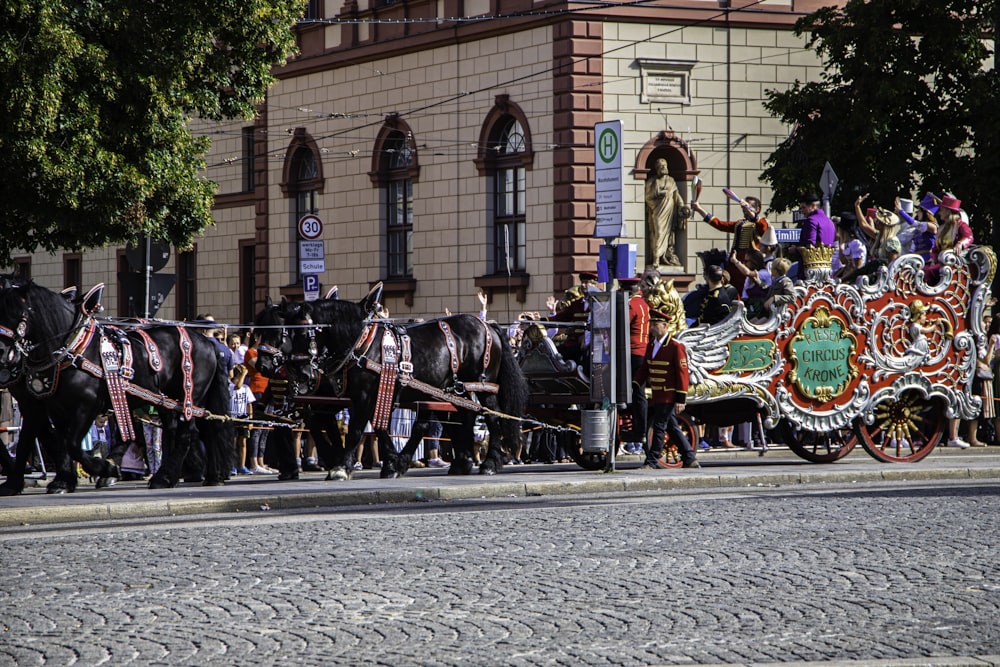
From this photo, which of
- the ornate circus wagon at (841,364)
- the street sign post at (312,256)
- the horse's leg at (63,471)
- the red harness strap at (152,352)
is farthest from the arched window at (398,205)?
the horse's leg at (63,471)

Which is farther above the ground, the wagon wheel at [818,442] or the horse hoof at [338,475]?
the wagon wheel at [818,442]

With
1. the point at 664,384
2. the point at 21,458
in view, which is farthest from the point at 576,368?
the point at 21,458

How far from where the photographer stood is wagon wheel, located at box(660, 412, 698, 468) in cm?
1891

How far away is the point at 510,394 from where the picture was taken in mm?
18141

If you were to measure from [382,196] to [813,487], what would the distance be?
2195 centimetres

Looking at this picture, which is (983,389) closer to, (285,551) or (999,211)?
(999,211)

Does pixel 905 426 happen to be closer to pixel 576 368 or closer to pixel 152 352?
pixel 576 368

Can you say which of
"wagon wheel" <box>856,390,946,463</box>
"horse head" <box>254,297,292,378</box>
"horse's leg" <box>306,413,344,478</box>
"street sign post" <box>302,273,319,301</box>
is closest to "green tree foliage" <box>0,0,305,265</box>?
"street sign post" <box>302,273,319,301</box>

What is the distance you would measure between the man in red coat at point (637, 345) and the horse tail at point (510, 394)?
47.0 inches

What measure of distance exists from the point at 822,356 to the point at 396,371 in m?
4.83

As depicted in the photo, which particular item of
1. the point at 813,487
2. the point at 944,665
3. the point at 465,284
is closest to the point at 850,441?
the point at 813,487

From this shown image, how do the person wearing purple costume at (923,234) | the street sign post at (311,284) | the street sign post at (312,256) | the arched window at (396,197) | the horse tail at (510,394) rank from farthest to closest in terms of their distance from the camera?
the arched window at (396,197) → the street sign post at (311,284) → the street sign post at (312,256) → the person wearing purple costume at (923,234) → the horse tail at (510,394)

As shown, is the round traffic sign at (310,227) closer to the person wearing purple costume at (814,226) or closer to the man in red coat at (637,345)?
the man in red coat at (637,345)

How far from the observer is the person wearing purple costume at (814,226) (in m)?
19.6
